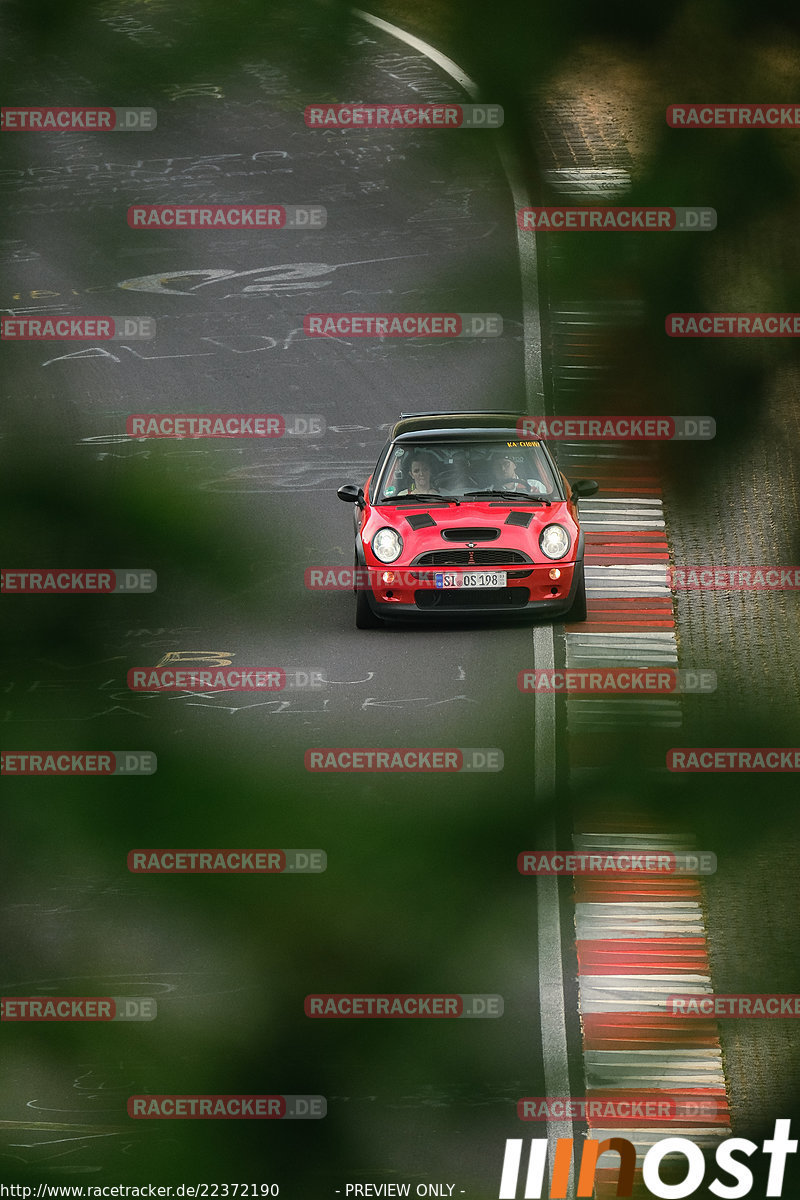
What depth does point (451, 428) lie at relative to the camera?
47.6ft

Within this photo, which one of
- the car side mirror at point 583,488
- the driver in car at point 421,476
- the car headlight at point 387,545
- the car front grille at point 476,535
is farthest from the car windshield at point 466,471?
the car front grille at point 476,535

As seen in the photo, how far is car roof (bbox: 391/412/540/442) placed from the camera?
1426cm

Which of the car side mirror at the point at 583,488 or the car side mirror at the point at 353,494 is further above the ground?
the car side mirror at the point at 353,494

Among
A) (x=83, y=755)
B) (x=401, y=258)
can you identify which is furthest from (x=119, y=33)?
(x=83, y=755)

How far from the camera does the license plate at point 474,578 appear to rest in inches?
523

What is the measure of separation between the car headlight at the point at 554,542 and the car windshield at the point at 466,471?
56 centimetres

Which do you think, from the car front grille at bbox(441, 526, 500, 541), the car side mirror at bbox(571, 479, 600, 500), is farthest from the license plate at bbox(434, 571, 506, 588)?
the car side mirror at bbox(571, 479, 600, 500)

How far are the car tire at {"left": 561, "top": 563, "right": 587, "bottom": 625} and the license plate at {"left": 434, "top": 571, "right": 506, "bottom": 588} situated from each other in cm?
76

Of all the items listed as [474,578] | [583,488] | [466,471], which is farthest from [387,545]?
[583,488]

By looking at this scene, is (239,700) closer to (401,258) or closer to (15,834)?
(15,834)

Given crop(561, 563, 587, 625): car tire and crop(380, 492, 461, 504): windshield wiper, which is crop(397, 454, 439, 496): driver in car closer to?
crop(380, 492, 461, 504): windshield wiper

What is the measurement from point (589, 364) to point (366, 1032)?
998cm

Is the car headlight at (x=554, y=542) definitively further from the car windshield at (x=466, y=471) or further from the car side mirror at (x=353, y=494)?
the car side mirror at (x=353, y=494)

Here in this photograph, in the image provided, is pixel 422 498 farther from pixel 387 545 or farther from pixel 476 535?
pixel 476 535
